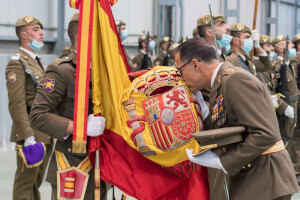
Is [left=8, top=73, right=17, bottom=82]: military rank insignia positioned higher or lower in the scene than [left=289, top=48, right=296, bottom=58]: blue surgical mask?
higher

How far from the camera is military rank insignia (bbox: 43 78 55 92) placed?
3.33 meters

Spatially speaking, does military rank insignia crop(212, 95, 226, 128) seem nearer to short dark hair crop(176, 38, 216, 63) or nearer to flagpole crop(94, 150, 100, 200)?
short dark hair crop(176, 38, 216, 63)

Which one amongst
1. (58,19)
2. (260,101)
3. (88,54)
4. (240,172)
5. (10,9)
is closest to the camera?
(260,101)

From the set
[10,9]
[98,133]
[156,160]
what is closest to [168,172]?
[156,160]

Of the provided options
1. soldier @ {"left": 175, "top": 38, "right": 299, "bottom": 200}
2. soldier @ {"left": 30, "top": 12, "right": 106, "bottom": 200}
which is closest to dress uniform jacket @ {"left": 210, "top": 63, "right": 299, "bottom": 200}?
soldier @ {"left": 175, "top": 38, "right": 299, "bottom": 200}

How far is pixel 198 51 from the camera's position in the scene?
2.79 meters

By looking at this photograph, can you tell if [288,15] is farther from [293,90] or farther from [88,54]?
[88,54]

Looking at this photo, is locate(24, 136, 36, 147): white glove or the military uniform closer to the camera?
the military uniform

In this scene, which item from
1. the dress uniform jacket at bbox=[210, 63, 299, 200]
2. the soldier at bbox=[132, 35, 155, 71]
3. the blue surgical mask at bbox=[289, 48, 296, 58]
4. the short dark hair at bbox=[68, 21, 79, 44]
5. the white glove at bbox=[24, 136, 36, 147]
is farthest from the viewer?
the soldier at bbox=[132, 35, 155, 71]

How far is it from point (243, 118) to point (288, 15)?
2047 cm

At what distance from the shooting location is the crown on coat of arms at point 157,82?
10.2 feet

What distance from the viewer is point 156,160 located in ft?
10.3

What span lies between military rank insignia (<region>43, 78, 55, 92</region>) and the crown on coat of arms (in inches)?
20.1

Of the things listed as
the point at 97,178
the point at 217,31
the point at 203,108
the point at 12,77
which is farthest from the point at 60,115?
the point at 217,31
